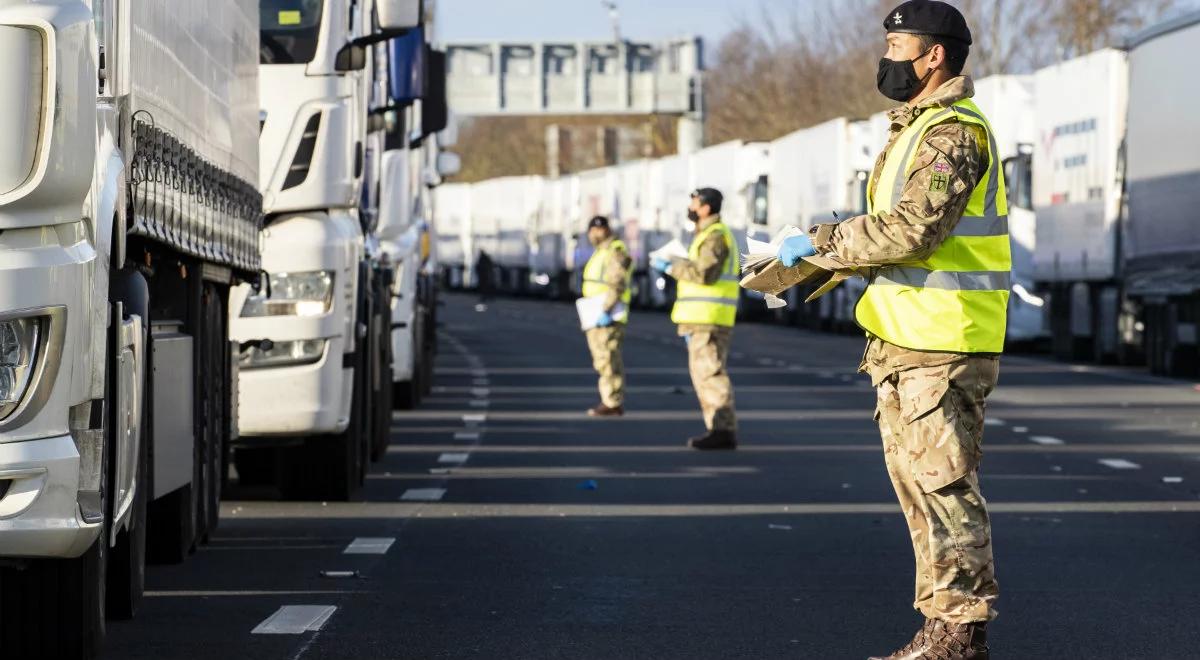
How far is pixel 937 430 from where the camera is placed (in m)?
7.25

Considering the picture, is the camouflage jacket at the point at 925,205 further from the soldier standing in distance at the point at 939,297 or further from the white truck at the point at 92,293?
the white truck at the point at 92,293

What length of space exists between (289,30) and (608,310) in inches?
360

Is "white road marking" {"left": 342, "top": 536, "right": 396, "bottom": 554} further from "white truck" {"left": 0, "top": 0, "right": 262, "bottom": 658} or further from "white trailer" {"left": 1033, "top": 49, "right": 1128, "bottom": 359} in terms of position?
"white trailer" {"left": 1033, "top": 49, "right": 1128, "bottom": 359}

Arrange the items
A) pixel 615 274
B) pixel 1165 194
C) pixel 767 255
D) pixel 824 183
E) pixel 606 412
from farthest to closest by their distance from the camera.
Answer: pixel 824 183, pixel 1165 194, pixel 615 274, pixel 606 412, pixel 767 255

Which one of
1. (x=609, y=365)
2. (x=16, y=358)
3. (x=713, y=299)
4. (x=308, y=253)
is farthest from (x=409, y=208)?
(x=16, y=358)

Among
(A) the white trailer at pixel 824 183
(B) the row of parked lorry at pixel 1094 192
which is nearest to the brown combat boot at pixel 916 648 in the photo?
(B) the row of parked lorry at pixel 1094 192

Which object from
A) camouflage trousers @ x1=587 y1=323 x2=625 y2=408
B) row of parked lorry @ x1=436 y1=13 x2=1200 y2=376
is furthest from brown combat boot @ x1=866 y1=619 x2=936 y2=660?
camouflage trousers @ x1=587 y1=323 x2=625 y2=408

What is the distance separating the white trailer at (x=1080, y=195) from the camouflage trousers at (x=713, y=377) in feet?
43.1

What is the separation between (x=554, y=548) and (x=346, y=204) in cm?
249

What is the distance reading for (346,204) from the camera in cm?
1273

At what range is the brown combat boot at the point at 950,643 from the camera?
23.6 ft

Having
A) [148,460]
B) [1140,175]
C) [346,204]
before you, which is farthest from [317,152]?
[1140,175]

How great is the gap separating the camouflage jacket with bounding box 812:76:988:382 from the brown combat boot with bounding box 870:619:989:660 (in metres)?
0.71

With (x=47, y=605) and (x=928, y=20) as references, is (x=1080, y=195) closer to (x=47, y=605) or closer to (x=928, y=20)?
(x=928, y=20)
